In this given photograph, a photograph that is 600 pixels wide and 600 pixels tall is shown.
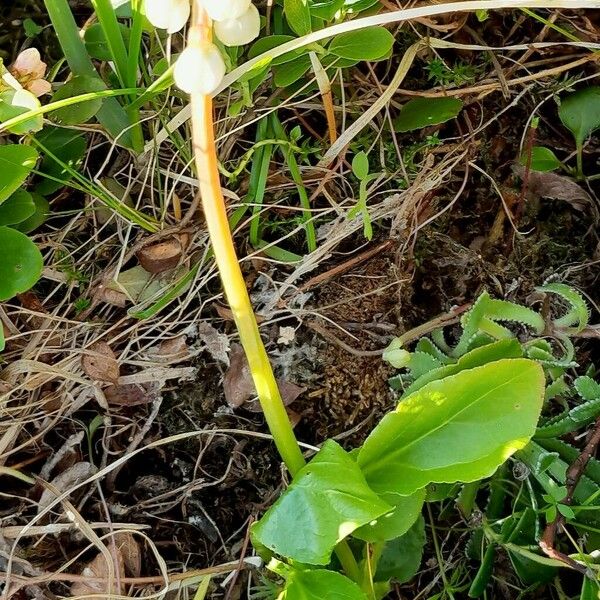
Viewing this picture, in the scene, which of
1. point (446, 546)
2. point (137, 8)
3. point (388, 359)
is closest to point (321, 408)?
point (388, 359)

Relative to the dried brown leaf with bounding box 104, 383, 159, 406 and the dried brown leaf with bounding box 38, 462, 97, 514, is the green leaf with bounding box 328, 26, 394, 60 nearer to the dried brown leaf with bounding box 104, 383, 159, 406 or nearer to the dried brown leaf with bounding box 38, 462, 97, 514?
the dried brown leaf with bounding box 104, 383, 159, 406

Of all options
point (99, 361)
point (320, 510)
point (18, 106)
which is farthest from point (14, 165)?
point (320, 510)

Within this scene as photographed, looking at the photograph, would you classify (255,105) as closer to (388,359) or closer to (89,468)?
(388,359)

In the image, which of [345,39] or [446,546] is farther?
[446,546]

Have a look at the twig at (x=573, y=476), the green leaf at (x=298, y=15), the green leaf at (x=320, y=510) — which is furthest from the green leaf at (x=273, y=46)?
the twig at (x=573, y=476)

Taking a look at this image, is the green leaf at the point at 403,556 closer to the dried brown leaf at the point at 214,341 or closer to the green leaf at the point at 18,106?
the dried brown leaf at the point at 214,341

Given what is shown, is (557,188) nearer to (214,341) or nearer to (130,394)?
(214,341)
